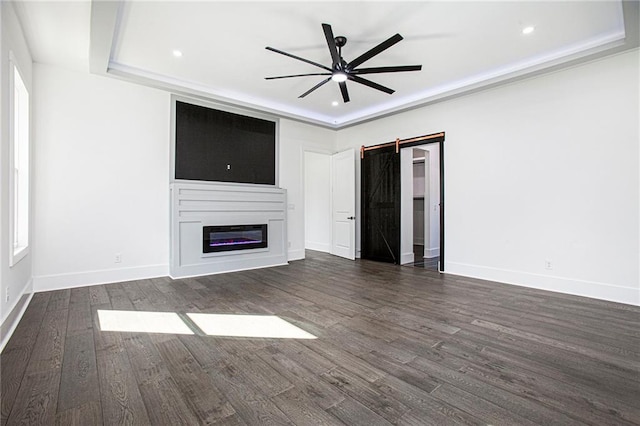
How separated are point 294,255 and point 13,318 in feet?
13.9

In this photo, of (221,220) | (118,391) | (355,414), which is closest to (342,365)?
(355,414)

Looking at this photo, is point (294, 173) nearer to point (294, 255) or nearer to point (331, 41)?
point (294, 255)

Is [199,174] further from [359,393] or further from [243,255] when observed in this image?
[359,393]

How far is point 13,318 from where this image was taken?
2.78 meters

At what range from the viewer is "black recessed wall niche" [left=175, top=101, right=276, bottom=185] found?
4.99 meters

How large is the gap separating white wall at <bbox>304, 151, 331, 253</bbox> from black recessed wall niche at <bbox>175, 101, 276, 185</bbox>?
1.95 m

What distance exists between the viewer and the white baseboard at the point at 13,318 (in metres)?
2.44

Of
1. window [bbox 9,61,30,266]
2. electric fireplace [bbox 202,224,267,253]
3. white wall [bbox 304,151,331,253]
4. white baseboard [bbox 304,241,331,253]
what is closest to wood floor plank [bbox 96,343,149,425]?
window [bbox 9,61,30,266]

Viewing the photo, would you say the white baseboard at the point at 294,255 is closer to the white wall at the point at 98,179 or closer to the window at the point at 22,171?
the white wall at the point at 98,179

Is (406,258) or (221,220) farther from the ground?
(221,220)

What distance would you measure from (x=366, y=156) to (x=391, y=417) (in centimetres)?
554

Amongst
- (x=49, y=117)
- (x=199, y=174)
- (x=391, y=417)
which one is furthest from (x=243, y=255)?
(x=391, y=417)

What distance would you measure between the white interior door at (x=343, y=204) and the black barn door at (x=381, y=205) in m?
0.26

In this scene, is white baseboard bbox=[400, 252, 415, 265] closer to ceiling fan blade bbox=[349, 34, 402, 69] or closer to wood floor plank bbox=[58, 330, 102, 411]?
ceiling fan blade bbox=[349, 34, 402, 69]
